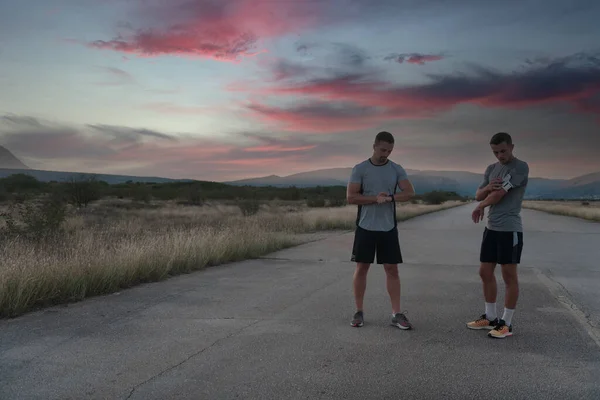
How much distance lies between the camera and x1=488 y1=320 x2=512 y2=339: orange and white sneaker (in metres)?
5.00

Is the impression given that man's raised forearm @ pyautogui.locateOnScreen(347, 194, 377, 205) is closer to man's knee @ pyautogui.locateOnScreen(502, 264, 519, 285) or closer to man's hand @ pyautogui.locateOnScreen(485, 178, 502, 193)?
man's hand @ pyautogui.locateOnScreen(485, 178, 502, 193)

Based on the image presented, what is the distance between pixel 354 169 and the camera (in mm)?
5320

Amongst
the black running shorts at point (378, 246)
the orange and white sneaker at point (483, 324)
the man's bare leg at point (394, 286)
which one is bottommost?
the orange and white sneaker at point (483, 324)

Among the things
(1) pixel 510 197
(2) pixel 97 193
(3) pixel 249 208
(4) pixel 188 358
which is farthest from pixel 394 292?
(2) pixel 97 193

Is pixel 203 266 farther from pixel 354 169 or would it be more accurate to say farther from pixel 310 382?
pixel 310 382

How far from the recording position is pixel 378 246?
17.5ft

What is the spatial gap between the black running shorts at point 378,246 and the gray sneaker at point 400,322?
60 cm

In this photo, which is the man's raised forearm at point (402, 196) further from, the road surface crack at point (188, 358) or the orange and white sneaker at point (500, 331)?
the road surface crack at point (188, 358)

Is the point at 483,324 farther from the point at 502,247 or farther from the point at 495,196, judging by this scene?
the point at 495,196

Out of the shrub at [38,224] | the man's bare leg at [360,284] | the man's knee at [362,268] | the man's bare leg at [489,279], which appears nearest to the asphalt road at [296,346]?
the man's bare leg at [360,284]

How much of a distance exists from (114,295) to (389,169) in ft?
14.6

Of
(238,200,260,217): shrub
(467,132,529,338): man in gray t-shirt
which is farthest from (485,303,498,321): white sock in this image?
(238,200,260,217): shrub

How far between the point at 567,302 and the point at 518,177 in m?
2.91

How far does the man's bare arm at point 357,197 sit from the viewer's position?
16.9ft
